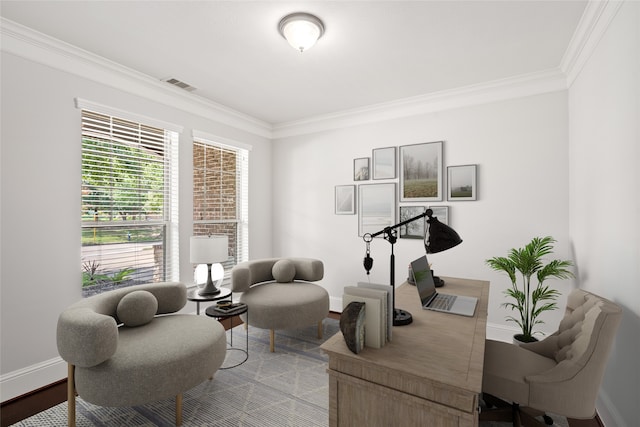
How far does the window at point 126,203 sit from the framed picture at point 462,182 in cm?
316

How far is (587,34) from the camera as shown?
7.41 ft

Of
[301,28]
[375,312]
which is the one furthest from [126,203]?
[375,312]

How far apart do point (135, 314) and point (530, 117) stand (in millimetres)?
3993

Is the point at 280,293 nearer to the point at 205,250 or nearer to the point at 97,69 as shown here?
the point at 205,250

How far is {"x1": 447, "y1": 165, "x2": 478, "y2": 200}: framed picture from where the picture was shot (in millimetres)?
3411

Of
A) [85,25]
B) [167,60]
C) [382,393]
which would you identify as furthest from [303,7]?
[382,393]

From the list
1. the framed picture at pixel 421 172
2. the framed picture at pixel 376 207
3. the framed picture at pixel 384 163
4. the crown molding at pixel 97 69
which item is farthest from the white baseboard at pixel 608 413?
the crown molding at pixel 97 69

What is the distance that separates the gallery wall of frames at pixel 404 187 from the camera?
3.53 m

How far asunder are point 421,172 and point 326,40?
1928 mm

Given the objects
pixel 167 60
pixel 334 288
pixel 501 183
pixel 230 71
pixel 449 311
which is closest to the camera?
pixel 449 311

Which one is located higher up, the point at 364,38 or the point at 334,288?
the point at 364,38

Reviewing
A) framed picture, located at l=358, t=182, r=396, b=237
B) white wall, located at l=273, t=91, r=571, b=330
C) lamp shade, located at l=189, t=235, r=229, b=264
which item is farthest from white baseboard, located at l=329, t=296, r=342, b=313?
lamp shade, located at l=189, t=235, r=229, b=264

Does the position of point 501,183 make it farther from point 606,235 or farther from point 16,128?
point 16,128

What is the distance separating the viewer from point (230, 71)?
2.99 meters
